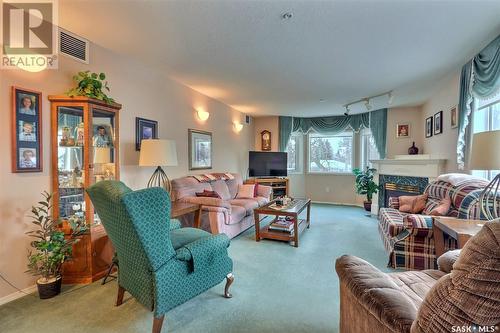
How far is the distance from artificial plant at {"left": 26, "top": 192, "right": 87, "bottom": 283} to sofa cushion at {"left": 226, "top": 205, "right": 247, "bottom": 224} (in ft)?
6.37

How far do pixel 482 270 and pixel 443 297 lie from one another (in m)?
0.15

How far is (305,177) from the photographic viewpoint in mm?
7145

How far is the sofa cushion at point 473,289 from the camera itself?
72cm

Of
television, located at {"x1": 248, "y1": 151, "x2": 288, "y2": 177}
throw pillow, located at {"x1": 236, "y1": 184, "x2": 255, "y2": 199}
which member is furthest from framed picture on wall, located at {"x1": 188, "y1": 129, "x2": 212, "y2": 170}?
television, located at {"x1": 248, "y1": 151, "x2": 288, "y2": 177}

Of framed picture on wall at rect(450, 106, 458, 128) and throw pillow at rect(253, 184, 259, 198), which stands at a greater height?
framed picture on wall at rect(450, 106, 458, 128)

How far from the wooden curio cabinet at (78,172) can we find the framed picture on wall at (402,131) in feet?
19.2

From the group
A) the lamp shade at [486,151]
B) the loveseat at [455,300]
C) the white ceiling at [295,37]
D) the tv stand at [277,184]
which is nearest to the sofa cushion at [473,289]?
the loveseat at [455,300]

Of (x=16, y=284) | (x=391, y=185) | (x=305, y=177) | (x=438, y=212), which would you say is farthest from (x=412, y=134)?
(x=16, y=284)

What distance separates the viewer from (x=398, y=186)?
494 centimetres

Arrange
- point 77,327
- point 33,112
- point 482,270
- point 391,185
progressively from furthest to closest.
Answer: point 391,185, point 33,112, point 77,327, point 482,270

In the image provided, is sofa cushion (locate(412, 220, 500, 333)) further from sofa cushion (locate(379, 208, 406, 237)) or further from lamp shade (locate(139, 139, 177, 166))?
lamp shade (locate(139, 139, 177, 166))

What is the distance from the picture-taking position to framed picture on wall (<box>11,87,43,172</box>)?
79.8 inches

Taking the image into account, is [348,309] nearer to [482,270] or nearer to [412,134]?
[482,270]

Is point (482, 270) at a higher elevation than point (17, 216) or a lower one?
higher
